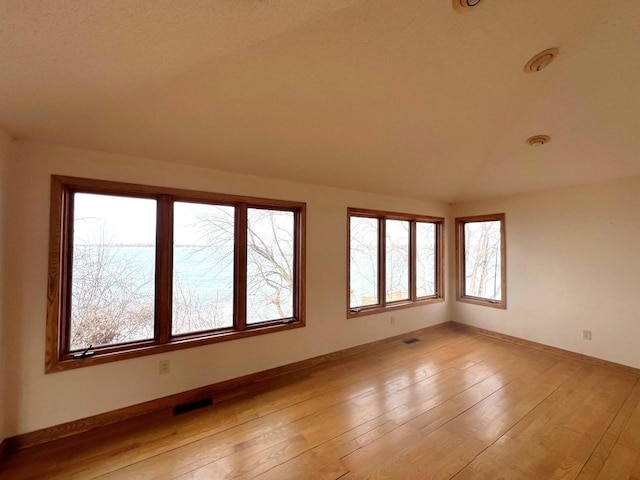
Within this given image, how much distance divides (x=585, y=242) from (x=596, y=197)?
567mm

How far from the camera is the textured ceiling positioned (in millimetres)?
1177

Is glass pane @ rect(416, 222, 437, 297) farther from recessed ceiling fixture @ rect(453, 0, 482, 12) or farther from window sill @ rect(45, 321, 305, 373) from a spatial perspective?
recessed ceiling fixture @ rect(453, 0, 482, 12)

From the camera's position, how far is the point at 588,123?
7.49 ft

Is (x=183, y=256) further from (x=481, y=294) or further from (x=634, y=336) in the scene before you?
(x=634, y=336)

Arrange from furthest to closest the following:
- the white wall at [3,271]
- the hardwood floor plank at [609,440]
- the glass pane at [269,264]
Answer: the glass pane at [269,264] → the white wall at [3,271] → the hardwood floor plank at [609,440]

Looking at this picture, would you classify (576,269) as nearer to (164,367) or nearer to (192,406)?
(192,406)

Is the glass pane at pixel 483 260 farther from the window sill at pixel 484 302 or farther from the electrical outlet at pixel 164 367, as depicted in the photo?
the electrical outlet at pixel 164 367

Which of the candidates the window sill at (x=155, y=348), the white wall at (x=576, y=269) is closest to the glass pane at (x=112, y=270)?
the window sill at (x=155, y=348)

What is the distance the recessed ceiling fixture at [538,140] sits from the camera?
256 cm

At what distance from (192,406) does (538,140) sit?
418 centimetres

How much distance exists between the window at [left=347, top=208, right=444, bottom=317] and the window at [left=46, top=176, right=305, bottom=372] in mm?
966

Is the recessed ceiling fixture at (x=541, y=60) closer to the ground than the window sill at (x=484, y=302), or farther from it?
farther from it

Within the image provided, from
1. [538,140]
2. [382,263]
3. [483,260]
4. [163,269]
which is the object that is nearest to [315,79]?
[163,269]

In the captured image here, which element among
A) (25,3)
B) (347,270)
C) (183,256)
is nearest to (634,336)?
(347,270)
